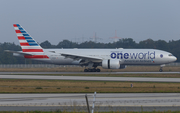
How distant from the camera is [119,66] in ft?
141

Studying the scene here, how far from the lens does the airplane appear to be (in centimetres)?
4391

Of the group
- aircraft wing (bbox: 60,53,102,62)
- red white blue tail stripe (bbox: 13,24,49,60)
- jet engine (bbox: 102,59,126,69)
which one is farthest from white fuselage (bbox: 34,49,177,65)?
red white blue tail stripe (bbox: 13,24,49,60)

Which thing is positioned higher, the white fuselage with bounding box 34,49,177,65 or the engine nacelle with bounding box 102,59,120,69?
the white fuselage with bounding box 34,49,177,65

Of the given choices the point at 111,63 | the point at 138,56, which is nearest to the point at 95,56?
the point at 111,63

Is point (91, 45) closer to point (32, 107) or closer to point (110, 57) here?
point (110, 57)

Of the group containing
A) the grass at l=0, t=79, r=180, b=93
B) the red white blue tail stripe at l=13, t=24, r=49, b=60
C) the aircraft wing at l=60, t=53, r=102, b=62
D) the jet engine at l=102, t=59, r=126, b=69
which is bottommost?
the grass at l=0, t=79, r=180, b=93

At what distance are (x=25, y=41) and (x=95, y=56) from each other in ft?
43.0

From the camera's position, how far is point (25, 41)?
47125 millimetres

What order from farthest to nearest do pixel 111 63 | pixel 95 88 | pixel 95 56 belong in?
1. pixel 95 56
2. pixel 111 63
3. pixel 95 88

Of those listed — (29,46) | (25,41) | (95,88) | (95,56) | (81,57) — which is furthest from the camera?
(25,41)

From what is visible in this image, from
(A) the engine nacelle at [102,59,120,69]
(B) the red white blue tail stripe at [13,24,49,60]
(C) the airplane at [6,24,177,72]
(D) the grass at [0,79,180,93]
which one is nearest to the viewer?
(D) the grass at [0,79,180,93]

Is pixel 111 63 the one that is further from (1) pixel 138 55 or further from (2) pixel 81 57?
(2) pixel 81 57

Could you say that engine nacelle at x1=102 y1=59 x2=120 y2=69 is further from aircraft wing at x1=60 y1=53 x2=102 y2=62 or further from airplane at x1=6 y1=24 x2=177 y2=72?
→ aircraft wing at x1=60 y1=53 x2=102 y2=62

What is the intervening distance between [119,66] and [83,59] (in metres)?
6.40
